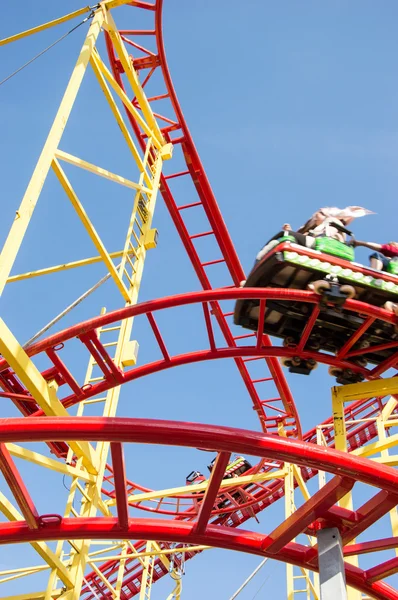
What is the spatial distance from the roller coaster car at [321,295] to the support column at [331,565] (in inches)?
82.4

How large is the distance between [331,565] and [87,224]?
3.94m

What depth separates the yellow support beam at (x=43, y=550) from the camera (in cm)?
523

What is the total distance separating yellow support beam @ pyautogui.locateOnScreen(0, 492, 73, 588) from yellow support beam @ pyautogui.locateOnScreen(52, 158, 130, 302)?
264cm

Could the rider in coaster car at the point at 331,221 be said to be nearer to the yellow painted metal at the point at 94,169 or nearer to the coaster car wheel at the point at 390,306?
the coaster car wheel at the point at 390,306

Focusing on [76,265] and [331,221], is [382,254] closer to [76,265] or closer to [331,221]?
[331,221]

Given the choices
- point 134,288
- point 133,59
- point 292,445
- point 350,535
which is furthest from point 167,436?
point 133,59

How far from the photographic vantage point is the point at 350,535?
4.57 meters

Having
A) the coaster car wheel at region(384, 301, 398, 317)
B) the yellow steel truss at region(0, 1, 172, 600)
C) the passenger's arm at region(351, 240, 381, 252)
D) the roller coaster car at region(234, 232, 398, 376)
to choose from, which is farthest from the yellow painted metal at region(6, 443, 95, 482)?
the passenger's arm at region(351, 240, 381, 252)

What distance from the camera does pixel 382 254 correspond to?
6.64m

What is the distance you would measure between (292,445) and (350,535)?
3.71ft

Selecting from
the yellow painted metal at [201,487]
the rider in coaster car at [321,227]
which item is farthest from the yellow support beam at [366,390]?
the yellow painted metal at [201,487]

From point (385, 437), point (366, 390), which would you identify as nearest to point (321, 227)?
point (366, 390)

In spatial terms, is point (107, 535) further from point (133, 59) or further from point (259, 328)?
point (133, 59)

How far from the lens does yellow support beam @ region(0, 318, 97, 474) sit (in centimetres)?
489
